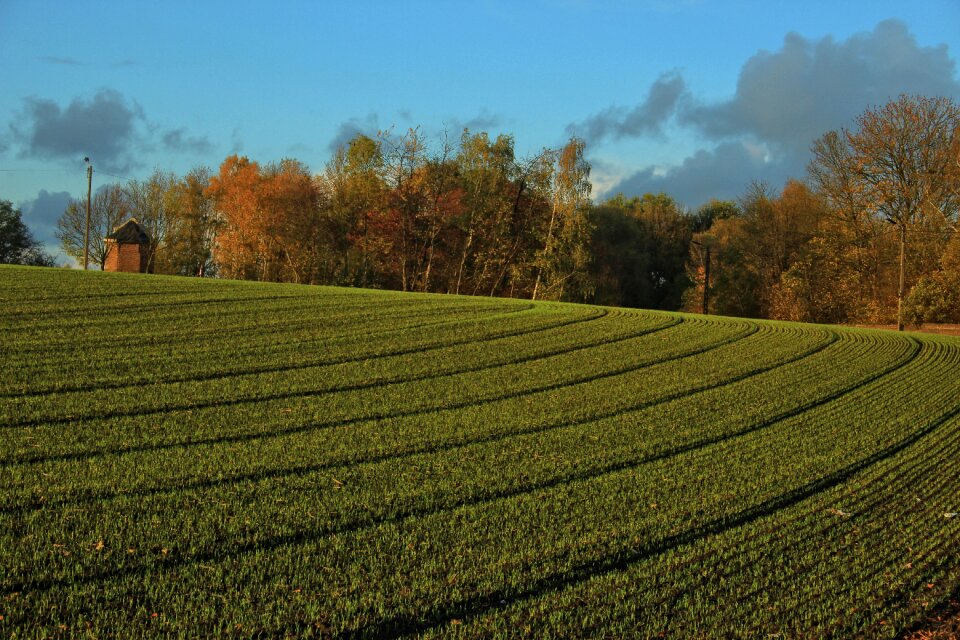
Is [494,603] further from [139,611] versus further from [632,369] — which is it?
[632,369]

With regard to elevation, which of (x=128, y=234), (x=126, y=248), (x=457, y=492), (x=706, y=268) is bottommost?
(x=457, y=492)

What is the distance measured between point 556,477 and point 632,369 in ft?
24.4

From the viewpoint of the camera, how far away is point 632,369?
15.3m

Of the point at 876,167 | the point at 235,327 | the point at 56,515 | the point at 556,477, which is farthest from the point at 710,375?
the point at 876,167

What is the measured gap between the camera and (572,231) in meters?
44.3

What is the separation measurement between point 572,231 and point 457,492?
37.8m

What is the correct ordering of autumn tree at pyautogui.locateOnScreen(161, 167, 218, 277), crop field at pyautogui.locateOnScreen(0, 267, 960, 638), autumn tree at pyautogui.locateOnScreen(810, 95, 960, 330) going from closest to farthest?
crop field at pyautogui.locateOnScreen(0, 267, 960, 638) → autumn tree at pyautogui.locateOnScreen(810, 95, 960, 330) → autumn tree at pyautogui.locateOnScreen(161, 167, 218, 277)

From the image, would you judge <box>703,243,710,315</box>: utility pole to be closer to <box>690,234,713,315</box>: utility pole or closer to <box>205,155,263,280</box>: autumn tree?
<box>690,234,713,315</box>: utility pole

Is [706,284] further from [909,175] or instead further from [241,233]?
[241,233]

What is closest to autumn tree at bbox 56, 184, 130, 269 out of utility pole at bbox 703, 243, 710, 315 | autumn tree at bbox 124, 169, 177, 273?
autumn tree at bbox 124, 169, 177, 273

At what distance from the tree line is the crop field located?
28123 mm

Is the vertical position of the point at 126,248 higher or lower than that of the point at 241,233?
lower

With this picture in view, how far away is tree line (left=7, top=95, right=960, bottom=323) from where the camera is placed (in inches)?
1588

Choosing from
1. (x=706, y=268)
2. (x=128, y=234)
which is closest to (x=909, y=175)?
(x=706, y=268)
